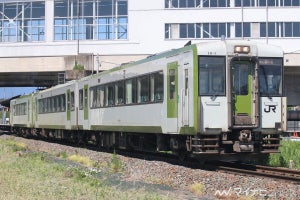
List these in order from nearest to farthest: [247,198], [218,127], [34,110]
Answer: [247,198] → [218,127] → [34,110]

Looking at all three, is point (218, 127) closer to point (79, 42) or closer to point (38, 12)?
point (79, 42)

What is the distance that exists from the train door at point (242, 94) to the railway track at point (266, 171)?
4.12 feet

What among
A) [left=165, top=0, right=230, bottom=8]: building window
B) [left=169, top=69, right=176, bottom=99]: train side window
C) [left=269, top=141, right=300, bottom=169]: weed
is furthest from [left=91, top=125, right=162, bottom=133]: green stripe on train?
[left=165, top=0, right=230, bottom=8]: building window

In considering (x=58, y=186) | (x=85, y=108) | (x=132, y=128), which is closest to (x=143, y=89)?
(x=132, y=128)

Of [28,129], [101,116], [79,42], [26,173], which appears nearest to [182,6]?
[79,42]

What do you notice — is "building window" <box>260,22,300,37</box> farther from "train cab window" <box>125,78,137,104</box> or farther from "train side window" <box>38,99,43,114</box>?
"train cab window" <box>125,78,137,104</box>

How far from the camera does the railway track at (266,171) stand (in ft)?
42.9

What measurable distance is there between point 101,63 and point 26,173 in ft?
133

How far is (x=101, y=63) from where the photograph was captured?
53.6m

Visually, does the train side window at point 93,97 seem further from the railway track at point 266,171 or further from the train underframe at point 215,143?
the railway track at point 266,171

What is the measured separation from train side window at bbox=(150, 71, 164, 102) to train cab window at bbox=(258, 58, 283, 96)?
9.68 ft

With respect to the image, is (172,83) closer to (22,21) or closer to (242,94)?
(242,94)

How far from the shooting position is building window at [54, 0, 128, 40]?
6284 centimetres

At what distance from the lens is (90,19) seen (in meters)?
64.8
